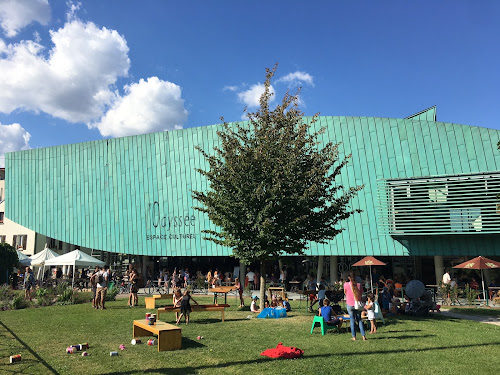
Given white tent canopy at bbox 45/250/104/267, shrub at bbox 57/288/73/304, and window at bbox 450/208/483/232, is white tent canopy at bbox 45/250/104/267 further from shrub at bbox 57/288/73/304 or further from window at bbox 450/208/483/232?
window at bbox 450/208/483/232

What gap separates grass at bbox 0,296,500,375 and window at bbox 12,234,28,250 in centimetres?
3377

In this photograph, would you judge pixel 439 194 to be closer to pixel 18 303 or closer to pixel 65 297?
pixel 65 297

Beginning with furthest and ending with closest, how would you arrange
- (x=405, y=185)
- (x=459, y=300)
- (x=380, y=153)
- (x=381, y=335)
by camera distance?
(x=380, y=153) → (x=405, y=185) → (x=459, y=300) → (x=381, y=335)

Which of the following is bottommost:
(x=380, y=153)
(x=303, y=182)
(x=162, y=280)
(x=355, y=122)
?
(x=162, y=280)

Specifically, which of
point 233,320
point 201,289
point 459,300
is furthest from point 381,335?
point 201,289

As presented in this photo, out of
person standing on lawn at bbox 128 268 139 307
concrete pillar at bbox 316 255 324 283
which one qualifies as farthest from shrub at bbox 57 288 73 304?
concrete pillar at bbox 316 255 324 283

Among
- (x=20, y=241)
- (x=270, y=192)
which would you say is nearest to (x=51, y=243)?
(x=20, y=241)

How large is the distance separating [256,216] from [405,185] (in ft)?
41.1

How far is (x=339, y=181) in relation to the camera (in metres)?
25.5

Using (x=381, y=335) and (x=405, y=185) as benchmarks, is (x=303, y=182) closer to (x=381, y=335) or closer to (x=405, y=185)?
(x=381, y=335)

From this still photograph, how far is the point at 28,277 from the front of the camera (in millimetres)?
22031

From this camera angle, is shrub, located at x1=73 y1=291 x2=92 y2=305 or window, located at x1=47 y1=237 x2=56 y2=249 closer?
shrub, located at x1=73 y1=291 x2=92 y2=305

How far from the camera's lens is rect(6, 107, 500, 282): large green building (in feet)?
72.7

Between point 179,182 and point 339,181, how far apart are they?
39.2ft
